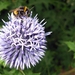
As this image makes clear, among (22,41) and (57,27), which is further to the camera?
(57,27)

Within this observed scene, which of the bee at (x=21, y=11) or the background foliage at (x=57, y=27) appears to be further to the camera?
the background foliage at (x=57, y=27)

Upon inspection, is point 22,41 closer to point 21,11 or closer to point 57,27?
point 21,11

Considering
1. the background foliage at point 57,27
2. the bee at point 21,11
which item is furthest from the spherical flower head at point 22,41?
the background foliage at point 57,27

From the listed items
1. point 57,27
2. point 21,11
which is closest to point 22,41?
point 21,11

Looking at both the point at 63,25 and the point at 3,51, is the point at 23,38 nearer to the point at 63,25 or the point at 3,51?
the point at 3,51

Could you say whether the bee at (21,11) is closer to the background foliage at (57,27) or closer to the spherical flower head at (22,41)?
the spherical flower head at (22,41)

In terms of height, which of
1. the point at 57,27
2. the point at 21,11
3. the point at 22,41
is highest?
the point at 57,27

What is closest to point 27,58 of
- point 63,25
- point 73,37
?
point 73,37

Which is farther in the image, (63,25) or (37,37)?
(63,25)
